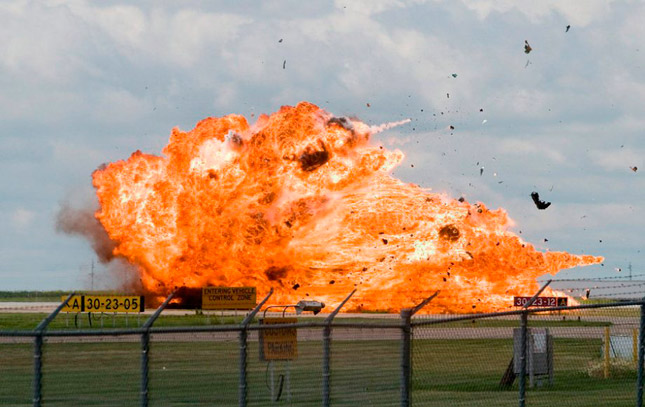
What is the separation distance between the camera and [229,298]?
103ft

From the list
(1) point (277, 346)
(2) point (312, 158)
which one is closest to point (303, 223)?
(2) point (312, 158)

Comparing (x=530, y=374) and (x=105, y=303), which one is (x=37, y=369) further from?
(x=105, y=303)

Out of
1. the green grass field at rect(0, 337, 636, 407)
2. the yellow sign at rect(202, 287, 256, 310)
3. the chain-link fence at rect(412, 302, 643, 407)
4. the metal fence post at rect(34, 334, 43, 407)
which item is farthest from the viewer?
the yellow sign at rect(202, 287, 256, 310)

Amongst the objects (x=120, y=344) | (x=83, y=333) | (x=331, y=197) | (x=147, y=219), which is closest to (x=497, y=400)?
(x=83, y=333)

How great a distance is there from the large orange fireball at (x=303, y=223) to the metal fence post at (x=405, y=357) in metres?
44.6

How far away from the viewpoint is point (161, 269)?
75.8 metres

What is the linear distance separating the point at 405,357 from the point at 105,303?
41043 millimetres

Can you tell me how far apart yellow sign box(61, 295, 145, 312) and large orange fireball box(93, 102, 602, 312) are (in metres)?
11.6

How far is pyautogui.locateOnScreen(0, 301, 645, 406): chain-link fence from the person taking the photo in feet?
59.4

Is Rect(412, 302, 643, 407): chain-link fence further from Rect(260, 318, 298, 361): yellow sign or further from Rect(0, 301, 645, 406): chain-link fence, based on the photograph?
Rect(260, 318, 298, 361): yellow sign

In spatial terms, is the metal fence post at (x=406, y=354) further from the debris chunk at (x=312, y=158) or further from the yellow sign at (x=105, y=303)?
the debris chunk at (x=312, y=158)

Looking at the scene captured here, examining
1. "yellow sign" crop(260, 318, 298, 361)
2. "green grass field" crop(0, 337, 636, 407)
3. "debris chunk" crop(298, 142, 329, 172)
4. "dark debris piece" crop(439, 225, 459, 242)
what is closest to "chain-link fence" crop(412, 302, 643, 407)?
"green grass field" crop(0, 337, 636, 407)

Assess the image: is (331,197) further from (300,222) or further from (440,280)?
(440,280)

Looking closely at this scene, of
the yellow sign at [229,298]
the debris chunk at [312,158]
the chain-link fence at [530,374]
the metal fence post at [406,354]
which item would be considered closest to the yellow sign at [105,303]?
the debris chunk at [312,158]
